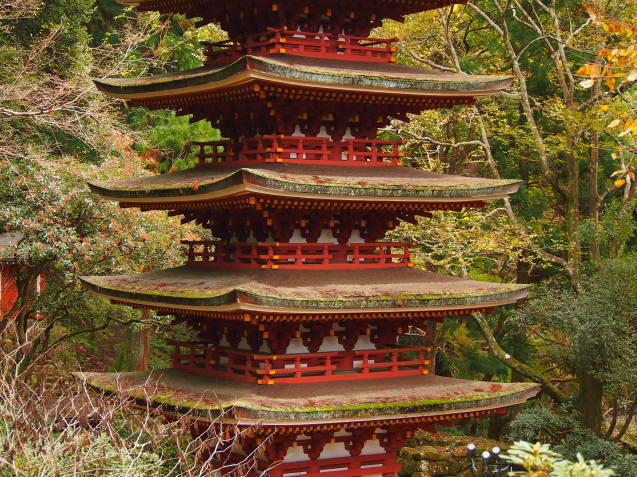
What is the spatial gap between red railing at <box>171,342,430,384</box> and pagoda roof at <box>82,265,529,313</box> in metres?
1.48

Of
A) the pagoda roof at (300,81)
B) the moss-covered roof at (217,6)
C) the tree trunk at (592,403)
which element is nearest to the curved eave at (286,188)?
the pagoda roof at (300,81)

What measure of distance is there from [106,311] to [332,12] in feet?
52.0

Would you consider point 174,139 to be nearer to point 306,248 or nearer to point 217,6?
point 217,6

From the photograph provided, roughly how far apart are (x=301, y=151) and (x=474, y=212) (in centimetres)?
1496

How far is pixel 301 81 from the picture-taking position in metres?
19.0

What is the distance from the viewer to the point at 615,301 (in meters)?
28.5

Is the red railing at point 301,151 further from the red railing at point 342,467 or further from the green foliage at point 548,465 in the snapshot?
the green foliage at point 548,465

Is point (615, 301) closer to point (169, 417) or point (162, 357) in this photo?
point (169, 417)

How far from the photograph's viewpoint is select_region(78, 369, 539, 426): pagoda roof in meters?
17.9

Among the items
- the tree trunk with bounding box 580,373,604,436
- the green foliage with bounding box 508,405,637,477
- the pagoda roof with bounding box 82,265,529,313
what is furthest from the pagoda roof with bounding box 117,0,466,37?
the tree trunk with bounding box 580,373,604,436

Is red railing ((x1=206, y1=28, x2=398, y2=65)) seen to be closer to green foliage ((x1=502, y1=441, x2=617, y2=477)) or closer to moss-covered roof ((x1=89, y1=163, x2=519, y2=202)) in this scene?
moss-covered roof ((x1=89, y1=163, x2=519, y2=202))

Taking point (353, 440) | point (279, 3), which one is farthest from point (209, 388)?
point (279, 3)

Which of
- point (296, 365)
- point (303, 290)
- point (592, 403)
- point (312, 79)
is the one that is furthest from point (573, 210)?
point (303, 290)

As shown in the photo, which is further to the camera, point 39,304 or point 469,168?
point 469,168
